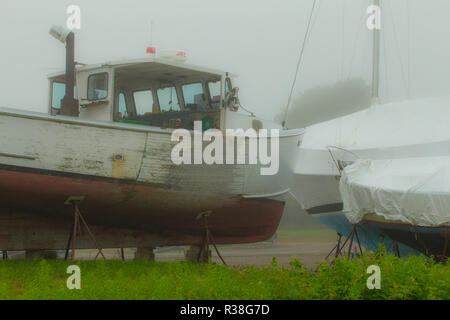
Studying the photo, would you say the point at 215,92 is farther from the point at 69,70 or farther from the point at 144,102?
the point at 69,70

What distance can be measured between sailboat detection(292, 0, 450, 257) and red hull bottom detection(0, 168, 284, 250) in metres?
1.92

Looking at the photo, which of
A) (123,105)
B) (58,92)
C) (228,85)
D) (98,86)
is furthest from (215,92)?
(58,92)

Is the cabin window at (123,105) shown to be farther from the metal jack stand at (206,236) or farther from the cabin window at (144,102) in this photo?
the metal jack stand at (206,236)

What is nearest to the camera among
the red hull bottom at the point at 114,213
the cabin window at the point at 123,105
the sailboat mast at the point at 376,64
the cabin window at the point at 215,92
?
the red hull bottom at the point at 114,213

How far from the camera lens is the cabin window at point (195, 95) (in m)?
11.7

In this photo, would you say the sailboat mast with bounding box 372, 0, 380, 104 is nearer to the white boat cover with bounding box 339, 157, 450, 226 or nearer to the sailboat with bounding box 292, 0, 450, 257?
the sailboat with bounding box 292, 0, 450, 257

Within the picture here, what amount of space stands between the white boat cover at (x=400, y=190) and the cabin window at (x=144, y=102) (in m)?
4.40

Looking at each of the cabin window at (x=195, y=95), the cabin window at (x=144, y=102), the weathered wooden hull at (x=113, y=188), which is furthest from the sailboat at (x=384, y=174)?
the cabin window at (x=144, y=102)

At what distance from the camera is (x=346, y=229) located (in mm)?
13438

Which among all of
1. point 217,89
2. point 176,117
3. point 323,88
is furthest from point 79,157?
point 323,88

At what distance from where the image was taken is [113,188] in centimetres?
951

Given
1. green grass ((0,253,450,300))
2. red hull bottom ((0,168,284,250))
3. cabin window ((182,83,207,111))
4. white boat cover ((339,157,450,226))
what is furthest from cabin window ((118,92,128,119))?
green grass ((0,253,450,300))
